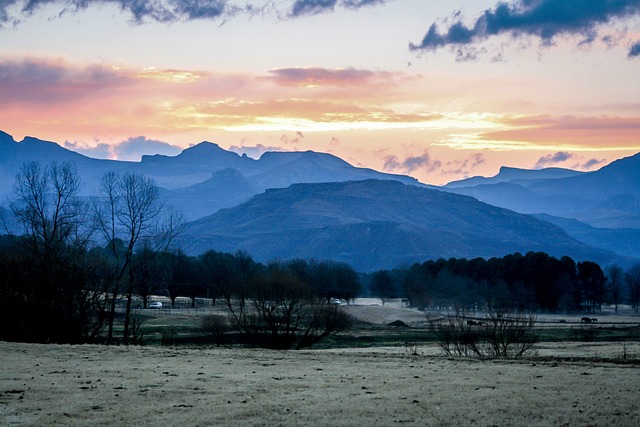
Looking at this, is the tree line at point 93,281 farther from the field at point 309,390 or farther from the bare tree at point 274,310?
the field at point 309,390

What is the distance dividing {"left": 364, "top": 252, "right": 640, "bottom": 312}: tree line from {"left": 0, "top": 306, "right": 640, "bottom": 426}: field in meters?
111

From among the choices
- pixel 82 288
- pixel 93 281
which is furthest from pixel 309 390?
pixel 93 281

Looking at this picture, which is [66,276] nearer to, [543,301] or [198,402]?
[198,402]

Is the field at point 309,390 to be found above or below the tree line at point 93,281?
below

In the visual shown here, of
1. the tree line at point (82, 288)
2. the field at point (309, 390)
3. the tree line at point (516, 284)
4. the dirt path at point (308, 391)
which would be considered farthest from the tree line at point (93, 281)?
the tree line at point (516, 284)

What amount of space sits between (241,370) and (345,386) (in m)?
6.06

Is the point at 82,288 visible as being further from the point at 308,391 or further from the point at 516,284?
the point at 516,284

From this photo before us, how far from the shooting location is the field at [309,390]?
20047mm

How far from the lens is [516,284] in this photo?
149125mm

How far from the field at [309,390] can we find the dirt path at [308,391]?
0.03 metres

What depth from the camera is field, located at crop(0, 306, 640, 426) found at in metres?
20.0

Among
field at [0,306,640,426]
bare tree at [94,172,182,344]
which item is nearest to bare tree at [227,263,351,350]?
bare tree at [94,172,182,344]

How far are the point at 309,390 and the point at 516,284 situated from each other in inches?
5133

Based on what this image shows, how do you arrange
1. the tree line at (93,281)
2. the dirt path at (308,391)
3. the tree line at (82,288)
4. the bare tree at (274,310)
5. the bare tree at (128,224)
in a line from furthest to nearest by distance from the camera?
1. the bare tree at (274,310)
2. the bare tree at (128,224)
3. the tree line at (93,281)
4. the tree line at (82,288)
5. the dirt path at (308,391)
